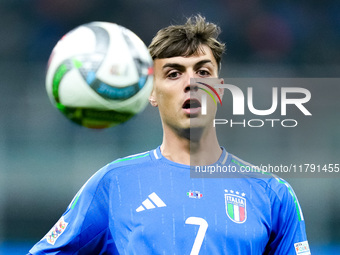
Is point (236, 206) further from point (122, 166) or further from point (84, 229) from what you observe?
point (84, 229)

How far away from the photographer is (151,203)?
3.16m

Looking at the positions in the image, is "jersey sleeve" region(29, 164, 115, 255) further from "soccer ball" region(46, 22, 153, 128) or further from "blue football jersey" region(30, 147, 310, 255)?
"soccer ball" region(46, 22, 153, 128)

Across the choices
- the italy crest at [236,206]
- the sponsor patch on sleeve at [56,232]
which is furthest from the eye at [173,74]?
the sponsor patch on sleeve at [56,232]

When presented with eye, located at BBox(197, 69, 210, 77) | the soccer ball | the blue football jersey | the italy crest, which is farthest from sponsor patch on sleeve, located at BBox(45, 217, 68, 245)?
eye, located at BBox(197, 69, 210, 77)

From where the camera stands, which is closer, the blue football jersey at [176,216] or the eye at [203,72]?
the blue football jersey at [176,216]

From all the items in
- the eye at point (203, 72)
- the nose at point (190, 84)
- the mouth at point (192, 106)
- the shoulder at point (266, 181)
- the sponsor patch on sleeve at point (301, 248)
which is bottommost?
the sponsor patch on sleeve at point (301, 248)

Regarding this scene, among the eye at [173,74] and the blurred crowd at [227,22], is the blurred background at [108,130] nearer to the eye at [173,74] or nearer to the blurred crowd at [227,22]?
the blurred crowd at [227,22]

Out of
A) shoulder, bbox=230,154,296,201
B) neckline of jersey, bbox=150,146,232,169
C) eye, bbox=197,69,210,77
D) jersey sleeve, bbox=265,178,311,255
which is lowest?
jersey sleeve, bbox=265,178,311,255

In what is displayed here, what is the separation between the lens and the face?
10.4 feet

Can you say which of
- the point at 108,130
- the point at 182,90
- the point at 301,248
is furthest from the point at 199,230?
the point at 108,130

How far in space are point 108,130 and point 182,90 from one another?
5.35 m

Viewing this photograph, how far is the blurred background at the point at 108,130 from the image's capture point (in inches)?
319

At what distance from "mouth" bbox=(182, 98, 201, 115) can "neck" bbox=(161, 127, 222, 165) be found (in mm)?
137

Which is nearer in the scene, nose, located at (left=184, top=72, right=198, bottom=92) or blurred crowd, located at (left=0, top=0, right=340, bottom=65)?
nose, located at (left=184, top=72, right=198, bottom=92)
